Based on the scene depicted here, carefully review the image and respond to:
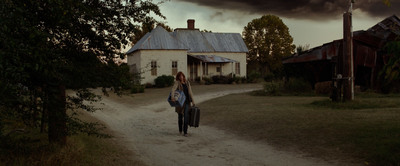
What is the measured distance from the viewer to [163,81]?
35.2 metres

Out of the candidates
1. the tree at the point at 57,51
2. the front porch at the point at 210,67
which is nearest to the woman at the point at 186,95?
the tree at the point at 57,51

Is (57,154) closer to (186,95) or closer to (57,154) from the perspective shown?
(57,154)

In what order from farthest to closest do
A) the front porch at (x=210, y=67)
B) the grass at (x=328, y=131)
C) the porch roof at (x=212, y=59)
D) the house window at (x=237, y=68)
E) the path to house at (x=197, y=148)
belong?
the house window at (x=237, y=68) → the front porch at (x=210, y=67) → the porch roof at (x=212, y=59) → the grass at (x=328, y=131) → the path to house at (x=197, y=148)

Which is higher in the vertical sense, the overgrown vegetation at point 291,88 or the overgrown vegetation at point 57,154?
the overgrown vegetation at point 291,88

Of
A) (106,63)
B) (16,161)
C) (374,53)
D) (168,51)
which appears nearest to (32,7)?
(106,63)

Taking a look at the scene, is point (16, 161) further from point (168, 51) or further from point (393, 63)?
point (168, 51)

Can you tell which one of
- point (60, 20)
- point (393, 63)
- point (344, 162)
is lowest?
point (344, 162)

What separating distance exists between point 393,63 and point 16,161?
18.3 feet

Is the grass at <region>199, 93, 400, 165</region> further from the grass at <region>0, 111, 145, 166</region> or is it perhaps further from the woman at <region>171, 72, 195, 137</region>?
the grass at <region>0, 111, 145, 166</region>

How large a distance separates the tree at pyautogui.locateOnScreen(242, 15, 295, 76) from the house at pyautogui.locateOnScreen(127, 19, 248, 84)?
12.4m

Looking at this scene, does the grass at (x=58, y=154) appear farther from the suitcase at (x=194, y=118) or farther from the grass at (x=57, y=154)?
the suitcase at (x=194, y=118)

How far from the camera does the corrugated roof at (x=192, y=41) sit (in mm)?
37500

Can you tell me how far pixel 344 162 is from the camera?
21.1 ft

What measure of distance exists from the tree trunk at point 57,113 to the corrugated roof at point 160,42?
98.2 ft
